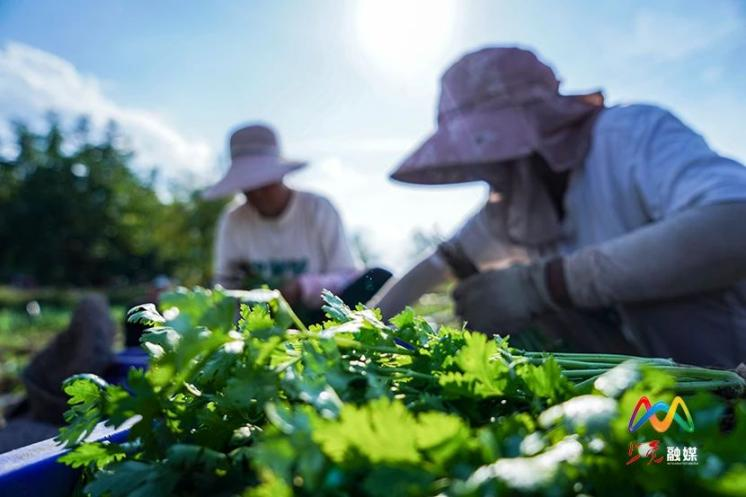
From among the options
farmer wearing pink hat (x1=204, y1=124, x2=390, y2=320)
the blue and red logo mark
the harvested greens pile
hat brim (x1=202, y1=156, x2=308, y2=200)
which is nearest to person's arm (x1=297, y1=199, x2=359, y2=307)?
farmer wearing pink hat (x1=204, y1=124, x2=390, y2=320)

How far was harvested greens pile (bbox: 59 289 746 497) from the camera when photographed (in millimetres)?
319

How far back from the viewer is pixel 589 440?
0.36 m

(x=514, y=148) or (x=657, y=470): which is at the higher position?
(x=514, y=148)

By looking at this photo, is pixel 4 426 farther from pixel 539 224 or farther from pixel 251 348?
pixel 539 224

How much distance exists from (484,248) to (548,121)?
0.71 meters

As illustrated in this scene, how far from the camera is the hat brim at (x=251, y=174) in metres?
2.76

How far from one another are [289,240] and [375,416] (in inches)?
108

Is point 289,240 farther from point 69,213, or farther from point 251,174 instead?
point 69,213

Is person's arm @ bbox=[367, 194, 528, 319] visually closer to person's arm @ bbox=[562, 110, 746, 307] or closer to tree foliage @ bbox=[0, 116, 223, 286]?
person's arm @ bbox=[562, 110, 746, 307]

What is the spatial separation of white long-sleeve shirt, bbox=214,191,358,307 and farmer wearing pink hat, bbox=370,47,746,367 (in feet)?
3.76

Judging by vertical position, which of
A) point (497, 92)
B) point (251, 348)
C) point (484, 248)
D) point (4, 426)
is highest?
point (497, 92)

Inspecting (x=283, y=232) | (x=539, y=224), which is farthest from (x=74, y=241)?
(x=539, y=224)

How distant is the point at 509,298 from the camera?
1521 millimetres

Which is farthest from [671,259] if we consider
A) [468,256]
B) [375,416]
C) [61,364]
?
[61,364]
